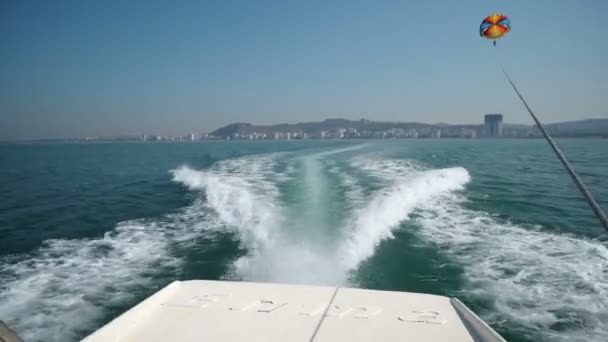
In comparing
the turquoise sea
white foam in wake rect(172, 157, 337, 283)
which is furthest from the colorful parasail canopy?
white foam in wake rect(172, 157, 337, 283)

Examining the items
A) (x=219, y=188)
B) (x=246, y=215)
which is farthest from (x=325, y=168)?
(x=246, y=215)

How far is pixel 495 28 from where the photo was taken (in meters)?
8.88

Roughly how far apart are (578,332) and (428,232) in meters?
3.28

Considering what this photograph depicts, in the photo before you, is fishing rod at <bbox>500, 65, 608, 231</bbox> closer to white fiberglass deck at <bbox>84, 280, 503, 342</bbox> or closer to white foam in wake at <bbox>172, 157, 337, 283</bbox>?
white fiberglass deck at <bbox>84, 280, 503, 342</bbox>

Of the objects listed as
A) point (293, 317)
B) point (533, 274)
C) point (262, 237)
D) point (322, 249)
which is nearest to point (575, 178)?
point (293, 317)

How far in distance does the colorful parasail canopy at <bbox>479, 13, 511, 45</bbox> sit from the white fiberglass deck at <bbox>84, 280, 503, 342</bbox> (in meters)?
9.22

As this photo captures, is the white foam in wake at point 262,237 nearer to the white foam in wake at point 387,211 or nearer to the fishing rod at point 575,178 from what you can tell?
the white foam in wake at point 387,211

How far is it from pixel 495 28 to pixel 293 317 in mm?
10186

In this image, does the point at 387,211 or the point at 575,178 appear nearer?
the point at 575,178

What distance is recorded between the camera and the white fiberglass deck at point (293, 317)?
208cm

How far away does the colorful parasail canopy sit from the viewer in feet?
29.1

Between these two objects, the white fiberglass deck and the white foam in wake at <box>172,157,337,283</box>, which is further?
the white foam in wake at <box>172,157,337,283</box>

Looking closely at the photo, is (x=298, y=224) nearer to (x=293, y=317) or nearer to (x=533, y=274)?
(x=533, y=274)

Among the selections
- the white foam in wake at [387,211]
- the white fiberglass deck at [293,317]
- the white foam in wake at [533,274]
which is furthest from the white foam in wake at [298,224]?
the white fiberglass deck at [293,317]
